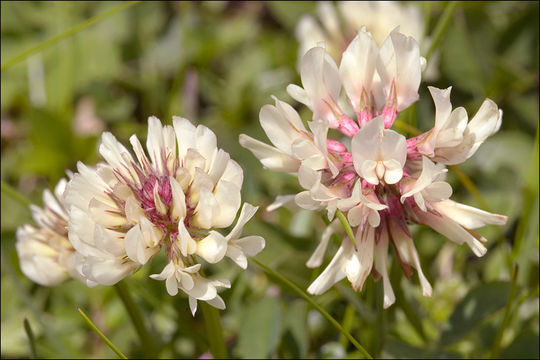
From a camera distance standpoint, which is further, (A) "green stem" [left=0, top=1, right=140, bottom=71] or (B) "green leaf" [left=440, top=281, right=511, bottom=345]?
(A) "green stem" [left=0, top=1, right=140, bottom=71]

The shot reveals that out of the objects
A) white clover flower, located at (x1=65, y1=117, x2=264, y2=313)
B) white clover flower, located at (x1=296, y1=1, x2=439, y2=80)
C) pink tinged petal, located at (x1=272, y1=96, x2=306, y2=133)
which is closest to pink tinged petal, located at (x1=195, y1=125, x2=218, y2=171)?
white clover flower, located at (x1=65, y1=117, x2=264, y2=313)

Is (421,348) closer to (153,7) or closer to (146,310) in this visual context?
(146,310)

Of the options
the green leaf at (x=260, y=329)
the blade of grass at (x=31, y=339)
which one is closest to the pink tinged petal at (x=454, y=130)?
the green leaf at (x=260, y=329)

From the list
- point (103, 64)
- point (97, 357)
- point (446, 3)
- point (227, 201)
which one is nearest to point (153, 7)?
point (103, 64)

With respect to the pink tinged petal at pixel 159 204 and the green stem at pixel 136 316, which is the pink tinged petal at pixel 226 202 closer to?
the pink tinged petal at pixel 159 204

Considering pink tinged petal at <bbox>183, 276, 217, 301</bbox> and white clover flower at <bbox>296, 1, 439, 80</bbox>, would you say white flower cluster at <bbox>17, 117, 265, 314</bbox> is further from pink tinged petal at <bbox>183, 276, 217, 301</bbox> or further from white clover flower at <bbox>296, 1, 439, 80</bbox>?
white clover flower at <bbox>296, 1, 439, 80</bbox>

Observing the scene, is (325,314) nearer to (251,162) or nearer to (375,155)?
(375,155)
